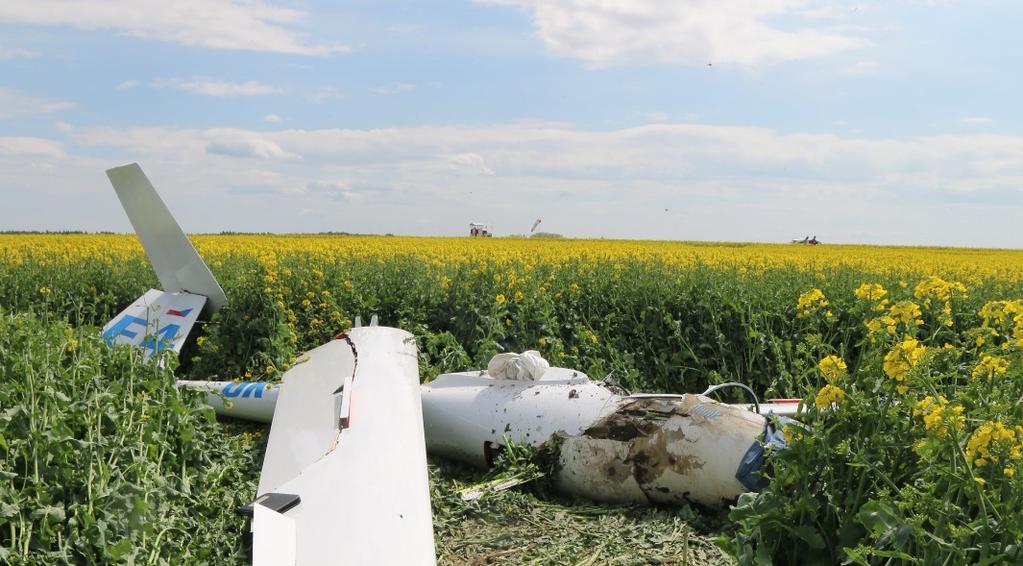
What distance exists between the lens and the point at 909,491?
311cm

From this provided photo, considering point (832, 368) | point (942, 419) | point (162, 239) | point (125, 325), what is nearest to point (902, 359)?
point (832, 368)

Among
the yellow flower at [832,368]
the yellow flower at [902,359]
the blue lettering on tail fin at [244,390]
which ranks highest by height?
the yellow flower at [902,359]

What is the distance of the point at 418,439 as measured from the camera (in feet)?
15.4

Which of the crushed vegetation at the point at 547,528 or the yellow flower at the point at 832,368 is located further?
the crushed vegetation at the point at 547,528

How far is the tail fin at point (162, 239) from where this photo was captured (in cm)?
912

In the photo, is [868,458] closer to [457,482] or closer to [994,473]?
[994,473]

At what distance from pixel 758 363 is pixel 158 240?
6.44 metres

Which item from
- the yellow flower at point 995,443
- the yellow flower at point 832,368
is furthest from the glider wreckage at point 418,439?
the yellow flower at point 995,443

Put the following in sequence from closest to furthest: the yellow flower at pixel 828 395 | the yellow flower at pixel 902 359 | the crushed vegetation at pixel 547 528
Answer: the yellow flower at pixel 902 359 → the yellow flower at pixel 828 395 → the crushed vegetation at pixel 547 528

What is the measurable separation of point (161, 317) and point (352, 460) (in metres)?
5.78

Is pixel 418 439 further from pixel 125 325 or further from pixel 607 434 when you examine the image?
pixel 125 325

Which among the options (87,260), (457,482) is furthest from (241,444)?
(87,260)

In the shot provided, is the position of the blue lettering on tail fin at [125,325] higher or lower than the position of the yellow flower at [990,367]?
lower

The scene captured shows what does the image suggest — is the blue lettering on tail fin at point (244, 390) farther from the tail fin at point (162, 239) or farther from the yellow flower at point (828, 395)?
the yellow flower at point (828, 395)
